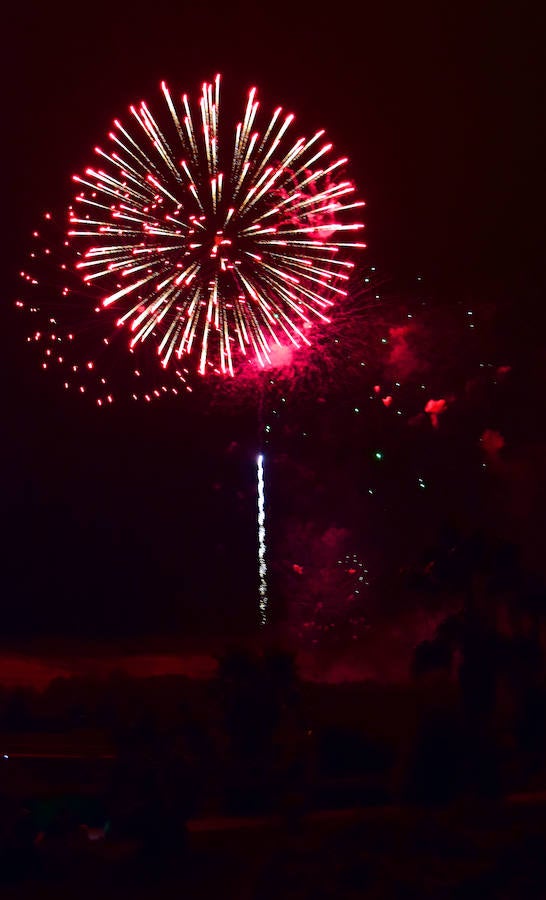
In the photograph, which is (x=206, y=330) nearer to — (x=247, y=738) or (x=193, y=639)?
(x=247, y=738)

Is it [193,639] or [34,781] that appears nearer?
[34,781]

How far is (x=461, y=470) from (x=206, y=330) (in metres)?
7.33

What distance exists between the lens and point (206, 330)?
17.0 metres

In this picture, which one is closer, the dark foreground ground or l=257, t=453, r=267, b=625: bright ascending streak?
the dark foreground ground

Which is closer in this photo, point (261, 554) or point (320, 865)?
point (320, 865)

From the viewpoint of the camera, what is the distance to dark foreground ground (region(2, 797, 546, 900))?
31.2ft

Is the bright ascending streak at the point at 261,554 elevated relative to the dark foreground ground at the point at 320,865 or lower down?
elevated

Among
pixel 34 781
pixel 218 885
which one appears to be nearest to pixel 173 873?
pixel 218 885

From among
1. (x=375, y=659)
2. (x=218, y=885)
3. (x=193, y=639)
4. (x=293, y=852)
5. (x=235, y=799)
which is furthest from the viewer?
(x=193, y=639)

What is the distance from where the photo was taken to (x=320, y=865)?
1027cm

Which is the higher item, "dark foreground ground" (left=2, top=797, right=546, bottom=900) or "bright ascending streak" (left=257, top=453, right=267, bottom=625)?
"bright ascending streak" (left=257, top=453, right=267, bottom=625)

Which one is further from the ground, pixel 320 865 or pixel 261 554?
pixel 261 554

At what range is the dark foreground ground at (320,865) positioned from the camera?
9500mm

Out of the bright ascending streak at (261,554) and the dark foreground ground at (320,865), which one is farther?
the bright ascending streak at (261,554)
